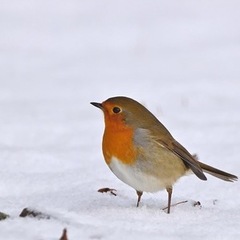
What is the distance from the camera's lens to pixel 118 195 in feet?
21.3

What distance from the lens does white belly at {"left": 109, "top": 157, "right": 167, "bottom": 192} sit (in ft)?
18.8

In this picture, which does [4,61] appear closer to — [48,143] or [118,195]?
[48,143]

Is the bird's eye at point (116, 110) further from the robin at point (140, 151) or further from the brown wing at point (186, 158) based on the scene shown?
the brown wing at point (186, 158)

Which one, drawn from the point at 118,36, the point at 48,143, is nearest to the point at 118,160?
the point at 48,143

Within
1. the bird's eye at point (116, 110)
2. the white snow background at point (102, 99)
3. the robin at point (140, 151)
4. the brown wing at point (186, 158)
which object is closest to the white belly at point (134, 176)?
the robin at point (140, 151)

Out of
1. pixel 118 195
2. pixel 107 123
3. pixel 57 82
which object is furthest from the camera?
pixel 57 82

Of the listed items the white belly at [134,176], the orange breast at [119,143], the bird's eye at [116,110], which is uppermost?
the bird's eye at [116,110]

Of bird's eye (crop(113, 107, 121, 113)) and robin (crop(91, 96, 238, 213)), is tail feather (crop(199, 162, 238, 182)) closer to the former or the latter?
robin (crop(91, 96, 238, 213))

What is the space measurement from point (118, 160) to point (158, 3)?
37.7ft

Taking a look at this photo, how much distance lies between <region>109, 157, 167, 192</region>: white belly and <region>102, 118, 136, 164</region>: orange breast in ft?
0.12

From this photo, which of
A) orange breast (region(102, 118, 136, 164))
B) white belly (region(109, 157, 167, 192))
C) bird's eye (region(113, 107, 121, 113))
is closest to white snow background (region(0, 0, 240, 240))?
white belly (region(109, 157, 167, 192))

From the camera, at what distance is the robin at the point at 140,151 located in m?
5.76

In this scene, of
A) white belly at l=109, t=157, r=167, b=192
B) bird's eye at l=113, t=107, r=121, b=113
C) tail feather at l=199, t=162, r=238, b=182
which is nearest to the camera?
white belly at l=109, t=157, r=167, b=192

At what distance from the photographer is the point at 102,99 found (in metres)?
11.0
